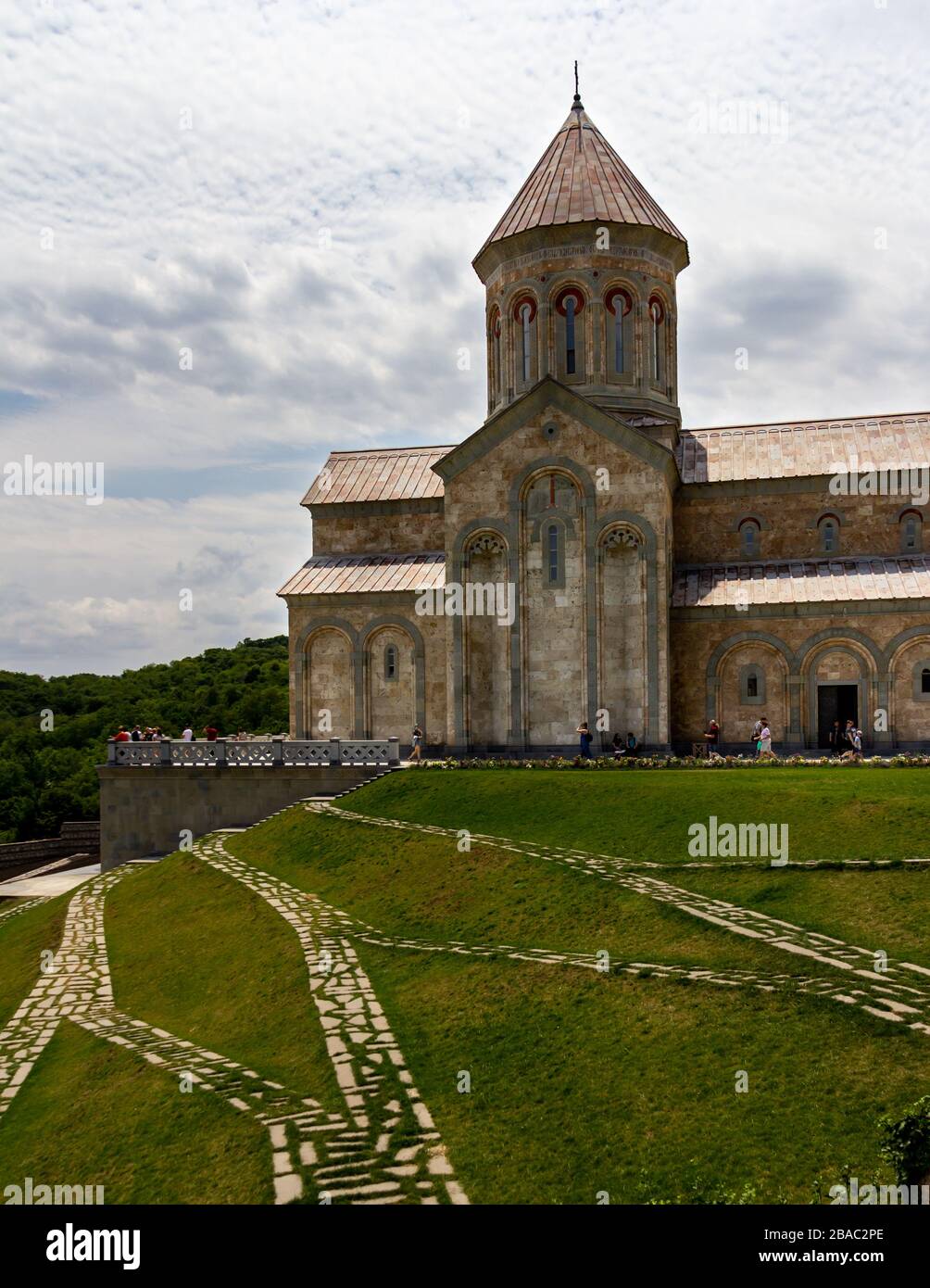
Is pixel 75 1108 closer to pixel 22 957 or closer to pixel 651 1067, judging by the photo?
pixel 651 1067

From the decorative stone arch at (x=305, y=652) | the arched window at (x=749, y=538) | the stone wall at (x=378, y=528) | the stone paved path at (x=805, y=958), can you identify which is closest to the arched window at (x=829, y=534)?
the arched window at (x=749, y=538)

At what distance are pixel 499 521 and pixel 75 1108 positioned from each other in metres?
23.2

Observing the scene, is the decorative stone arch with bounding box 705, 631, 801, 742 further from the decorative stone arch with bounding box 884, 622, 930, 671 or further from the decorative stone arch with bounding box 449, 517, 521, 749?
the decorative stone arch with bounding box 449, 517, 521, 749

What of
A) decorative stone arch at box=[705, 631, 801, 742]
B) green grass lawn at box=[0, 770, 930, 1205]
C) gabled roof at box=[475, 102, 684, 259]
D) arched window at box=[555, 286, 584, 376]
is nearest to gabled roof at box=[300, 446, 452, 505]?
arched window at box=[555, 286, 584, 376]

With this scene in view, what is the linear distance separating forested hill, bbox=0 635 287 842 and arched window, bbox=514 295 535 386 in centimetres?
2573

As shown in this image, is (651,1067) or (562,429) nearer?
(651,1067)

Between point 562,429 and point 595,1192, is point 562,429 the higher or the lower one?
the higher one

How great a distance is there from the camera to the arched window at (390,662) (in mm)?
36938

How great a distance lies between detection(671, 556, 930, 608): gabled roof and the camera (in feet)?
108

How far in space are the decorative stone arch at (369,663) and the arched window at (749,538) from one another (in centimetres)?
1133

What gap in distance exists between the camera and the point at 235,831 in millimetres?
30375

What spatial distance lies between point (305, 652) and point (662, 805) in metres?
18.0

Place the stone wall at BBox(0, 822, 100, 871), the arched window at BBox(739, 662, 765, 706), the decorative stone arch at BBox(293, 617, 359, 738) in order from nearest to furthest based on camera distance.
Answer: the arched window at BBox(739, 662, 765, 706) < the decorative stone arch at BBox(293, 617, 359, 738) < the stone wall at BBox(0, 822, 100, 871)
